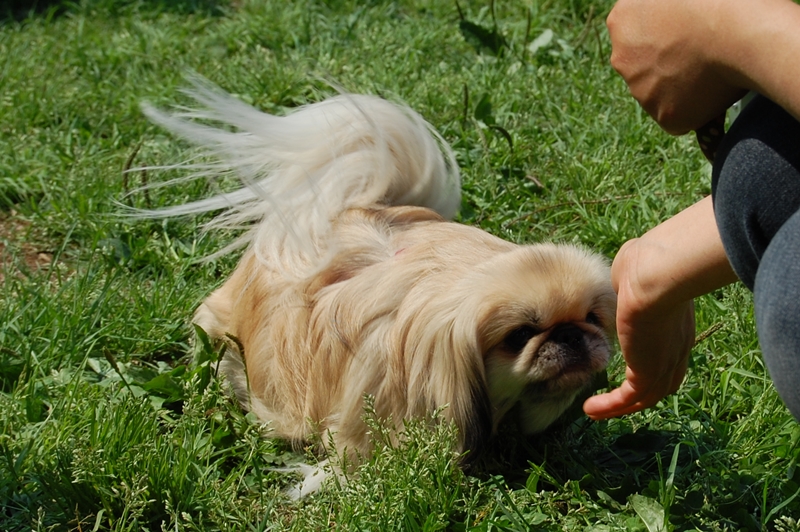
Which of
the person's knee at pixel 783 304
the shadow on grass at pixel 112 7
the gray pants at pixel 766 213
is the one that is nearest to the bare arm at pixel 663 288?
the gray pants at pixel 766 213

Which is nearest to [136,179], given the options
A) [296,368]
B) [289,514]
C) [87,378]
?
[87,378]

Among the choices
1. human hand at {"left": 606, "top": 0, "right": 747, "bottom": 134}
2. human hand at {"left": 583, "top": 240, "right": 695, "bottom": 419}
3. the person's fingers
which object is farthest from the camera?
the person's fingers

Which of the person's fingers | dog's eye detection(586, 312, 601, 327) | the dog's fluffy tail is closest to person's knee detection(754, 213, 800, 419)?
the person's fingers

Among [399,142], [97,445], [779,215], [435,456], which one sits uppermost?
[779,215]

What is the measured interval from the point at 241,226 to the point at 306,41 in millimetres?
2197

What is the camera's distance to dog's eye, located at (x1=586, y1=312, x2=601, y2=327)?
281cm

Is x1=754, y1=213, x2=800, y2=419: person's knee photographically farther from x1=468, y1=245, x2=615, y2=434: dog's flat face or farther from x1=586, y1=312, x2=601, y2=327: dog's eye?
x1=586, y1=312, x2=601, y2=327: dog's eye

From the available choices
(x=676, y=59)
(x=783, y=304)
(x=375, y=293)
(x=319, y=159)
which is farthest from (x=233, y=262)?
(x=783, y=304)

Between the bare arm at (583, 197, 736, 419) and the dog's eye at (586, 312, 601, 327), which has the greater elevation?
the bare arm at (583, 197, 736, 419)

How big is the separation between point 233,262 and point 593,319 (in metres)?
1.71

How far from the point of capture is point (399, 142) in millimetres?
3502

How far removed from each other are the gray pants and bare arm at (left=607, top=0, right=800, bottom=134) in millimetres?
79

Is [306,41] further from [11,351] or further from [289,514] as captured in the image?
[289,514]

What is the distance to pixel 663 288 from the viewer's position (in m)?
1.95
